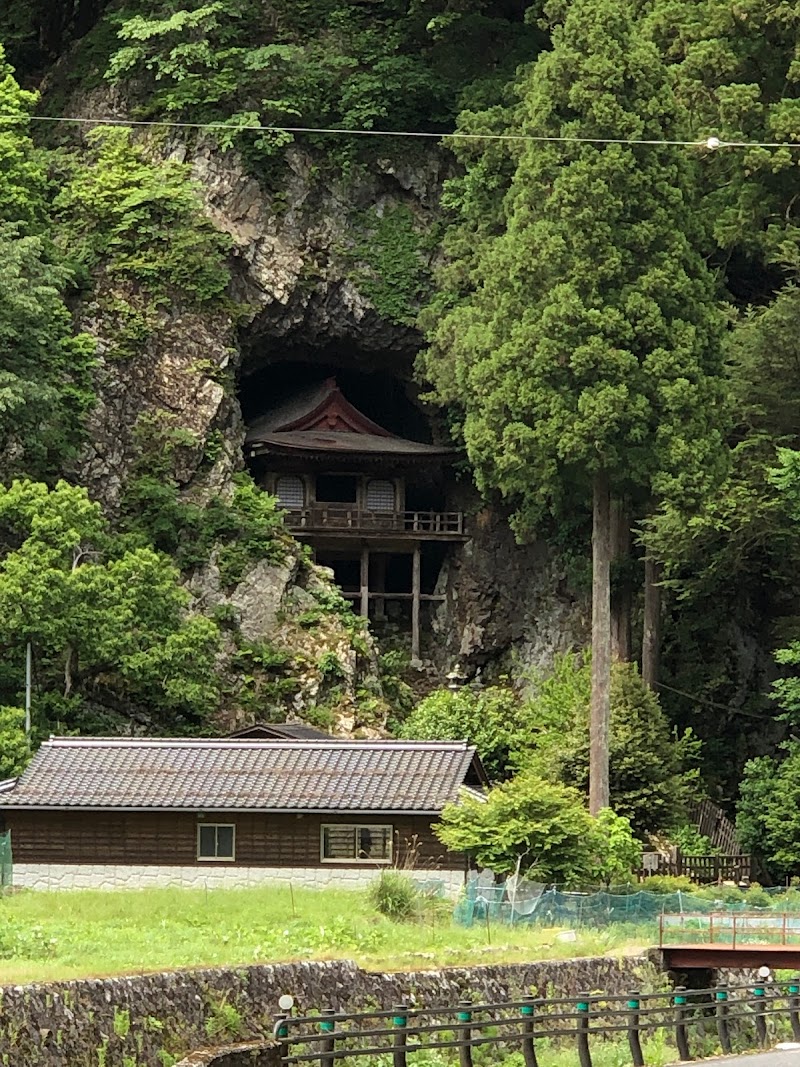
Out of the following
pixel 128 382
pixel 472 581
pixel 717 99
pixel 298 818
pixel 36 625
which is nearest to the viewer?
pixel 298 818

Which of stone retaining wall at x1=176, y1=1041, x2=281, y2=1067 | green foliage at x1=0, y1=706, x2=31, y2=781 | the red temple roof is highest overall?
the red temple roof

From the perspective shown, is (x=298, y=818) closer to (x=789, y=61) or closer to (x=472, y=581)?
(x=472, y=581)

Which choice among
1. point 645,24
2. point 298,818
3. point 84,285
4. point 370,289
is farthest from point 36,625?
point 645,24

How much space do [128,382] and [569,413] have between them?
13826 millimetres

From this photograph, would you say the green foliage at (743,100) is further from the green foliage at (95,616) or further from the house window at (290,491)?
the green foliage at (95,616)

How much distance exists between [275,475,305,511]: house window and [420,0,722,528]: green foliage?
38.3ft

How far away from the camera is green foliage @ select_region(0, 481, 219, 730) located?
4381 cm

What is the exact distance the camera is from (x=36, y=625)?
43656 millimetres

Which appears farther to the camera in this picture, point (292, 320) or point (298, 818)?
point (292, 320)

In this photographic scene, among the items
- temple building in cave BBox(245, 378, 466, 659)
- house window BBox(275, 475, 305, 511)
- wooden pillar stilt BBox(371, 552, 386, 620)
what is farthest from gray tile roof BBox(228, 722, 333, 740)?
house window BBox(275, 475, 305, 511)

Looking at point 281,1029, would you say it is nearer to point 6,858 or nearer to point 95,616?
point 6,858

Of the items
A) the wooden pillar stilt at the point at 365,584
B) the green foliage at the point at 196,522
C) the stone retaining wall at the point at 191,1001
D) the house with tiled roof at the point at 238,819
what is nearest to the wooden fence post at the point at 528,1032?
the stone retaining wall at the point at 191,1001

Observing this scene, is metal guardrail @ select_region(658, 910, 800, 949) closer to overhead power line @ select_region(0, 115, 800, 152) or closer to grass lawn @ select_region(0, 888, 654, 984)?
grass lawn @ select_region(0, 888, 654, 984)

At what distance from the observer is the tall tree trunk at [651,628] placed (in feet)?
163
